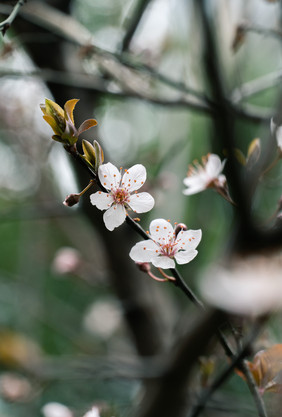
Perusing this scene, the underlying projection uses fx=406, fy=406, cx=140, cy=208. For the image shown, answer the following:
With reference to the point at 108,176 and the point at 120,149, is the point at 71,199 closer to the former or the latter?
the point at 108,176

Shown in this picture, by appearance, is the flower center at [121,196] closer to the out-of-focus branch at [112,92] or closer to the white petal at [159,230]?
the white petal at [159,230]

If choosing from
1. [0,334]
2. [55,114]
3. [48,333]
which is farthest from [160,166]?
[48,333]

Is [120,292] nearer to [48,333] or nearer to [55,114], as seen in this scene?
[55,114]

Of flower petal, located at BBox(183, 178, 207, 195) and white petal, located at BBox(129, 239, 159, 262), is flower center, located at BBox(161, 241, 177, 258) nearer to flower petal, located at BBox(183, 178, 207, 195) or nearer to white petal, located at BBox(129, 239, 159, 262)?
white petal, located at BBox(129, 239, 159, 262)

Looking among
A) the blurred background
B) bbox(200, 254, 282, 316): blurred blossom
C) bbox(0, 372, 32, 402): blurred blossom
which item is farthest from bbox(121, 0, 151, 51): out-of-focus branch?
bbox(0, 372, 32, 402): blurred blossom

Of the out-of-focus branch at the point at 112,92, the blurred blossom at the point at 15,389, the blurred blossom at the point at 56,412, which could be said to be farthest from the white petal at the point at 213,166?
the blurred blossom at the point at 15,389

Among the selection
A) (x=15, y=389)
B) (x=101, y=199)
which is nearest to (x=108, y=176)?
(x=101, y=199)
